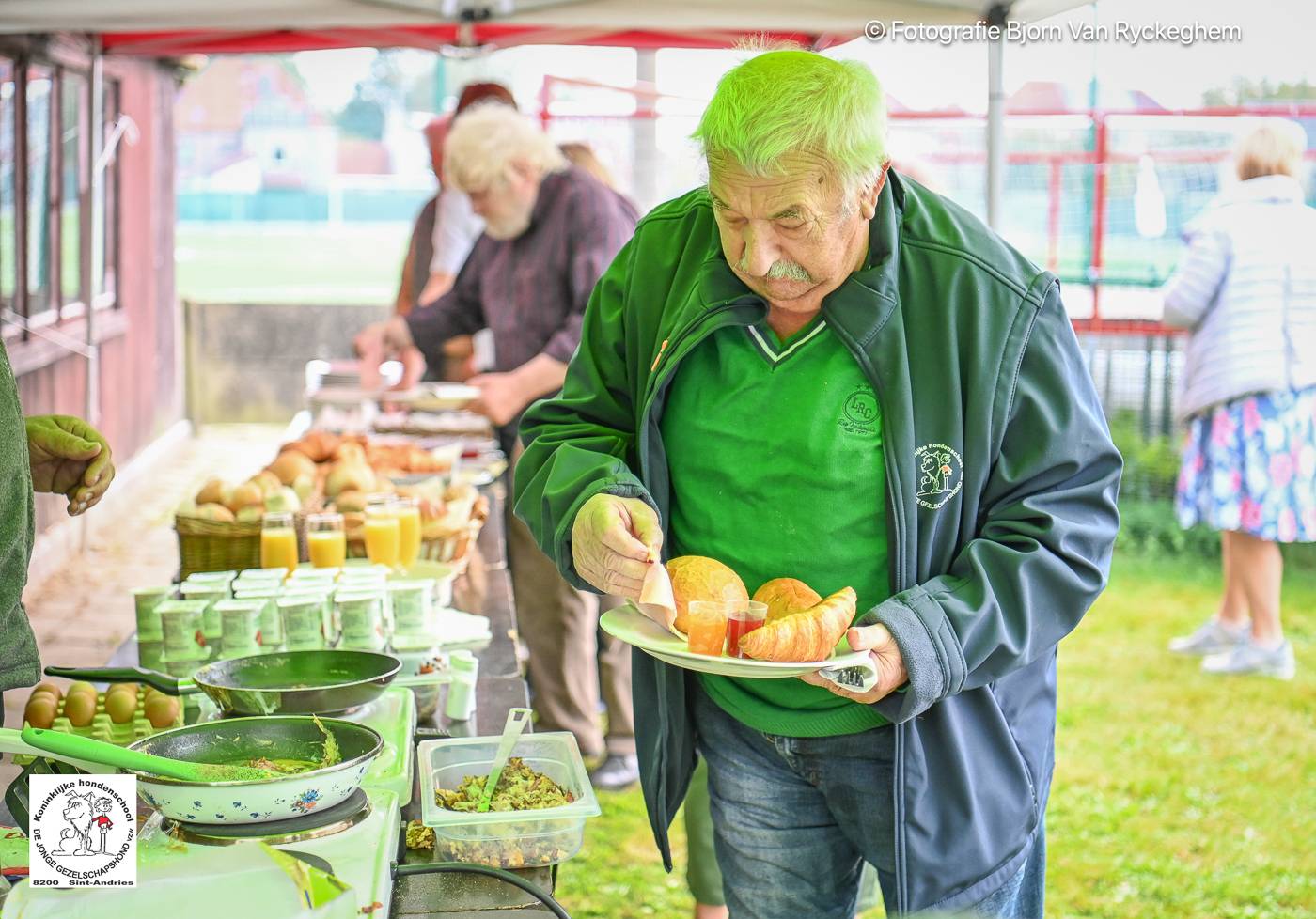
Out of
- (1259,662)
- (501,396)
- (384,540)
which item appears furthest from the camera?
(1259,662)

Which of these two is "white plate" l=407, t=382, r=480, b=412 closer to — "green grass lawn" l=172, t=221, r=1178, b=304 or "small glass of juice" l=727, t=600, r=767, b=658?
"small glass of juice" l=727, t=600, r=767, b=658

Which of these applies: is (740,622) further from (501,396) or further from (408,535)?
→ (501,396)

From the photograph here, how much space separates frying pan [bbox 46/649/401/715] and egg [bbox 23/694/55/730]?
11 centimetres

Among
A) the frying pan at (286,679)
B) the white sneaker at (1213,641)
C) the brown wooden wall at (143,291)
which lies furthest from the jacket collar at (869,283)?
the brown wooden wall at (143,291)

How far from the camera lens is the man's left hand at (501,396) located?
3949mm

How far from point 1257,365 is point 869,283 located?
174 inches

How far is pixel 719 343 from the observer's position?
1.91 meters

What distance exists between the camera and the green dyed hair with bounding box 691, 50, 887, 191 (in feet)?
5.52

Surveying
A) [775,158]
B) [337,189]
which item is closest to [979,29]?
[775,158]

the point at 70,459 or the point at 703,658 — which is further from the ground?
the point at 70,459

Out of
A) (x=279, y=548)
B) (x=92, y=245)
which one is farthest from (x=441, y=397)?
(x=92, y=245)

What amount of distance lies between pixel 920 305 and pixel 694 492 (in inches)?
16.2

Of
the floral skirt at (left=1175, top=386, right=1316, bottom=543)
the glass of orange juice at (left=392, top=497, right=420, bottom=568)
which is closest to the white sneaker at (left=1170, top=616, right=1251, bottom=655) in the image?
the floral skirt at (left=1175, top=386, right=1316, bottom=543)

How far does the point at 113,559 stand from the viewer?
7.68 meters
